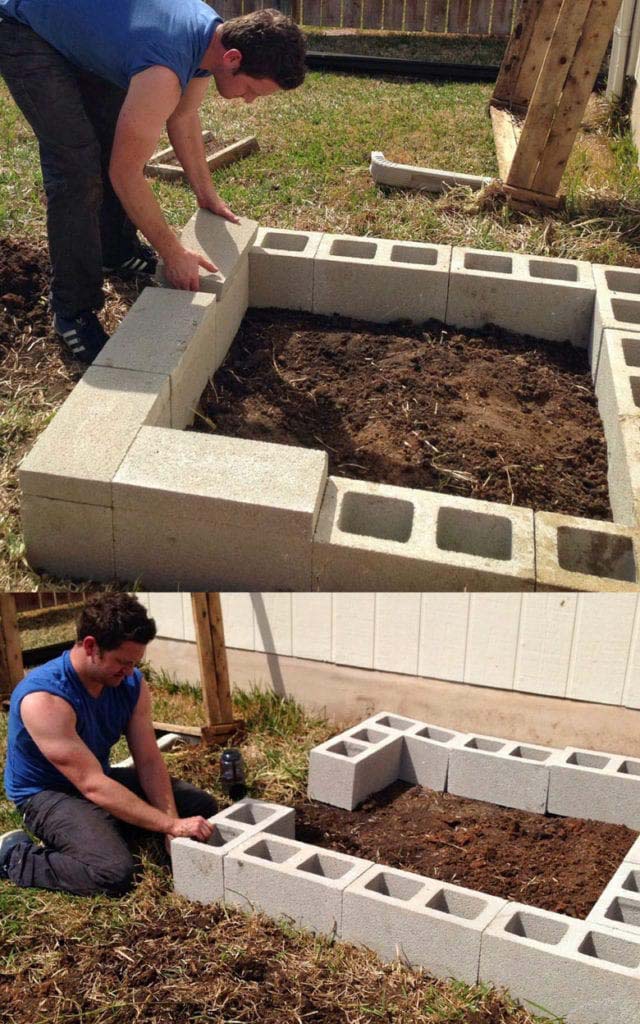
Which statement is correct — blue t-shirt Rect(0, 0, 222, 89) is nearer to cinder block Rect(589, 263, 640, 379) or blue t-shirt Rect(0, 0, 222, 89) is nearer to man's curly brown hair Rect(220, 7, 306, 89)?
man's curly brown hair Rect(220, 7, 306, 89)

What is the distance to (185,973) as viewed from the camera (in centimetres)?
284

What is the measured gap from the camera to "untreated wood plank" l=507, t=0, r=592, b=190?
5.55 meters

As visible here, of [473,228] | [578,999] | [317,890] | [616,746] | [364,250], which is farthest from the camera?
[473,228]

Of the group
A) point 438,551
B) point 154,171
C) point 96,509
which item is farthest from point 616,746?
point 154,171

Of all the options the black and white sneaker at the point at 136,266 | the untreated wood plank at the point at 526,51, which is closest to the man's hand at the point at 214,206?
the black and white sneaker at the point at 136,266

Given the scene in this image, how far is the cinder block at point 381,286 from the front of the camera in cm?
495

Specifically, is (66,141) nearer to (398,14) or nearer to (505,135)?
(505,135)

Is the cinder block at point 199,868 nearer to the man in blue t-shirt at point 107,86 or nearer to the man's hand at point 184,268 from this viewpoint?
the man in blue t-shirt at point 107,86

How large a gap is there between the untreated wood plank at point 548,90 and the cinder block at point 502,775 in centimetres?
352

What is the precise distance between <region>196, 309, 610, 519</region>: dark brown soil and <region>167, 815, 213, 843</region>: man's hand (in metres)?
1.38

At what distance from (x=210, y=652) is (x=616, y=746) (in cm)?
179

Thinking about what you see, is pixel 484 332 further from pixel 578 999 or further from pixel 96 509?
pixel 578 999

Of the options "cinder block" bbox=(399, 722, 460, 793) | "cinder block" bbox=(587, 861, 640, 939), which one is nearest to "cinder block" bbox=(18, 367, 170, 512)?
"cinder block" bbox=(399, 722, 460, 793)

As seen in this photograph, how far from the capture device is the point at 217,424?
4141 millimetres
